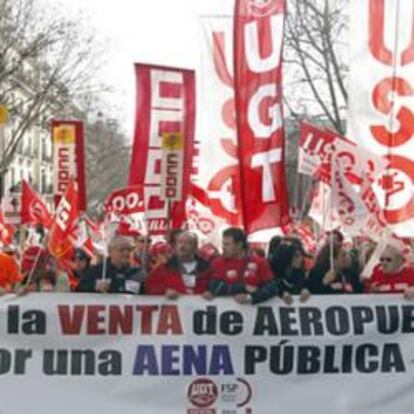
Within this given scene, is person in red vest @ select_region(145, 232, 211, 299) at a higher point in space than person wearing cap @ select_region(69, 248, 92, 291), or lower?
higher

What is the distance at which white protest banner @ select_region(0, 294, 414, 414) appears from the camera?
8.62 meters

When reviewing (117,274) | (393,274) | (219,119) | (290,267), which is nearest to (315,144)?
(219,119)

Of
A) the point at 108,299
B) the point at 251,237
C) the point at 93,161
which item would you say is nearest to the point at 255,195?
the point at 251,237

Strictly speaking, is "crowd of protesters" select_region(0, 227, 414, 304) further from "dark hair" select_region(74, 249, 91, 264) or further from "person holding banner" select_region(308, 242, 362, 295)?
"dark hair" select_region(74, 249, 91, 264)

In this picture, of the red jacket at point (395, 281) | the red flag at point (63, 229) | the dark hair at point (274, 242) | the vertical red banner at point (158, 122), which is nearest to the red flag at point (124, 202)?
the vertical red banner at point (158, 122)

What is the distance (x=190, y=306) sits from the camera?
8805 millimetres

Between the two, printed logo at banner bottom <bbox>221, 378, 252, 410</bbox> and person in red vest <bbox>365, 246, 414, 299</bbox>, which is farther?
person in red vest <bbox>365, 246, 414, 299</bbox>

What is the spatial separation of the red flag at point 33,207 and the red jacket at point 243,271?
6.67 metres

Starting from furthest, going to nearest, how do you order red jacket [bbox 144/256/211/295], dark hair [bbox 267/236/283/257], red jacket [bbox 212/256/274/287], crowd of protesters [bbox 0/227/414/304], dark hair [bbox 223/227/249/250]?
dark hair [bbox 267/236/283/257], dark hair [bbox 223/227/249/250], red jacket [bbox 212/256/274/287], red jacket [bbox 144/256/211/295], crowd of protesters [bbox 0/227/414/304]

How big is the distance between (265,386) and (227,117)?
6.25m

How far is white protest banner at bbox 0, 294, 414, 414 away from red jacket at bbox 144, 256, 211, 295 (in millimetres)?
510

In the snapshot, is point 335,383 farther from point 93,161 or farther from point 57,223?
point 93,161

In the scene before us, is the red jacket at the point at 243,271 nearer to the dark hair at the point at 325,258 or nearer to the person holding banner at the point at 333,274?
the person holding banner at the point at 333,274

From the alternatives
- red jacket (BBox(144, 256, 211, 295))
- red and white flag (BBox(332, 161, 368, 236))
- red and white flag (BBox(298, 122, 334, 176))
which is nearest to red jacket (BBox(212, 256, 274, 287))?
red jacket (BBox(144, 256, 211, 295))
